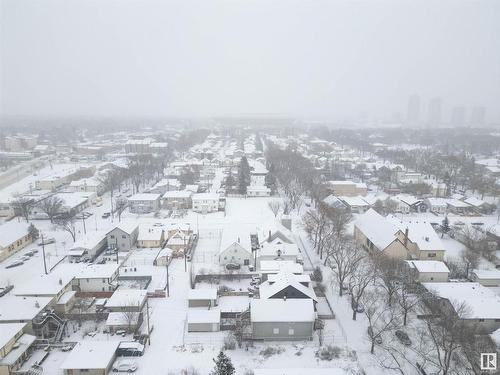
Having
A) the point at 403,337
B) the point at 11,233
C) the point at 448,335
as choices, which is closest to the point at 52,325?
the point at 11,233

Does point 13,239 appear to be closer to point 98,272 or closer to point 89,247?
point 89,247

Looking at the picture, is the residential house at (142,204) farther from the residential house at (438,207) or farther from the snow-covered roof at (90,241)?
the residential house at (438,207)

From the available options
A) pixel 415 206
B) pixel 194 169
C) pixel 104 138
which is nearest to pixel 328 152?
pixel 194 169

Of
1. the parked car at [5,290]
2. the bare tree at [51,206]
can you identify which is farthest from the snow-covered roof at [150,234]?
the bare tree at [51,206]

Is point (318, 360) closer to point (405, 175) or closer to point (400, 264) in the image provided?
point (400, 264)

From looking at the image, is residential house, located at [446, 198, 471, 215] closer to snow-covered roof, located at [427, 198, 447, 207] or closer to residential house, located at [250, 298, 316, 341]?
snow-covered roof, located at [427, 198, 447, 207]

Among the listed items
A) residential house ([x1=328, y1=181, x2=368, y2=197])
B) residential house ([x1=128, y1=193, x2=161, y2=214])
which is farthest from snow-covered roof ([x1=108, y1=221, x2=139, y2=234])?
residential house ([x1=328, y1=181, x2=368, y2=197])
